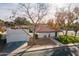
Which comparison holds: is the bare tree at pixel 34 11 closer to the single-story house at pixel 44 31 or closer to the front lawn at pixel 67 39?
the single-story house at pixel 44 31

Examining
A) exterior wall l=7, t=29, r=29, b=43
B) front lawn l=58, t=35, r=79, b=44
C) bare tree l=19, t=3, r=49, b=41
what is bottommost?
front lawn l=58, t=35, r=79, b=44

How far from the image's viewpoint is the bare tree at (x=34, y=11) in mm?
2168

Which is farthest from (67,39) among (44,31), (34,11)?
(34,11)

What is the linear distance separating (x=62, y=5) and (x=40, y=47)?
1.41 ft

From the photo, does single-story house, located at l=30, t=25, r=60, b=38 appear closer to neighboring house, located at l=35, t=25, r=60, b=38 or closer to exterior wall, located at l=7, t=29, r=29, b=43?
neighboring house, located at l=35, t=25, r=60, b=38

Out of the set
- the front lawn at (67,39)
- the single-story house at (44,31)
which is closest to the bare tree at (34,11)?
the single-story house at (44,31)

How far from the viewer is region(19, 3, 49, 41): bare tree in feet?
7.11

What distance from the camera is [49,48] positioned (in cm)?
219

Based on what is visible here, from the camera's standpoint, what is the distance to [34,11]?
85.7 inches

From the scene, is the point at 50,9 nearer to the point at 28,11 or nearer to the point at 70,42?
the point at 28,11

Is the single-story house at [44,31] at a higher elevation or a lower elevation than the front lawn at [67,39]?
higher

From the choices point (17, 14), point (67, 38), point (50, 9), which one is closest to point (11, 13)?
point (17, 14)

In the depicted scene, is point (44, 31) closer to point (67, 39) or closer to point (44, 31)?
point (44, 31)

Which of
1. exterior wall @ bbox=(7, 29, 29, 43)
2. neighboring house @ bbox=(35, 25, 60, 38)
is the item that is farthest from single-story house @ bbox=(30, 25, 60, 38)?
exterior wall @ bbox=(7, 29, 29, 43)
